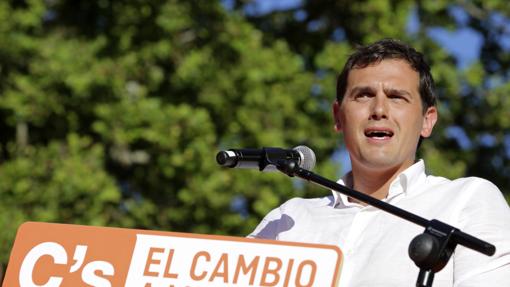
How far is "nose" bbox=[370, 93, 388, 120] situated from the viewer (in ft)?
12.6

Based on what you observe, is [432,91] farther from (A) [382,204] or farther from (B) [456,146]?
(B) [456,146]

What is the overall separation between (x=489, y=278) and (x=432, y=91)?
979 millimetres

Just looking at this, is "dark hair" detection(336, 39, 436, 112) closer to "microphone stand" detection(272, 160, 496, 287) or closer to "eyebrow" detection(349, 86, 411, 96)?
"eyebrow" detection(349, 86, 411, 96)

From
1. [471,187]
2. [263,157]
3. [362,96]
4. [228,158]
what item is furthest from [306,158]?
[362,96]

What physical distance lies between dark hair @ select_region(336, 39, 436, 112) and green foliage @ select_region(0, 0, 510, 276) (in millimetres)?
7498

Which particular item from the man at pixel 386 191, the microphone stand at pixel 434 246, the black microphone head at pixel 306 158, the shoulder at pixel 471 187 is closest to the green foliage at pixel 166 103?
the man at pixel 386 191

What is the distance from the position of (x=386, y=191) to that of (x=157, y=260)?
3.50ft

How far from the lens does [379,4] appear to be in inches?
490

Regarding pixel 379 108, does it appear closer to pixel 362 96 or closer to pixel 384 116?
pixel 384 116

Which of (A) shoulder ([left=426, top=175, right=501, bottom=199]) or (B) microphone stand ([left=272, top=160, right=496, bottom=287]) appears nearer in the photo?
(B) microphone stand ([left=272, top=160, right=496, bottom=287])

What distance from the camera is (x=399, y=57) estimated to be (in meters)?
3.98

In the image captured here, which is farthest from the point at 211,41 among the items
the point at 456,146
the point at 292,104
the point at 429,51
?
the point at 456,146

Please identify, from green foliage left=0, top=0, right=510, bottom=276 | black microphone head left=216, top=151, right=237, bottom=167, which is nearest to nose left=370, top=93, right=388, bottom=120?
black microphone head left=216, top=151, right=237, bottom=167

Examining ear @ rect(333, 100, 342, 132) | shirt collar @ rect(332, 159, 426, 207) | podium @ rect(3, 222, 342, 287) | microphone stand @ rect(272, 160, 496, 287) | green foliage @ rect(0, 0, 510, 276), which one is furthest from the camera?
green foliage @ rect(0, 0, 510, 276)
